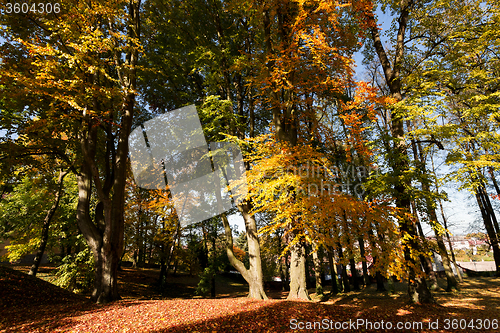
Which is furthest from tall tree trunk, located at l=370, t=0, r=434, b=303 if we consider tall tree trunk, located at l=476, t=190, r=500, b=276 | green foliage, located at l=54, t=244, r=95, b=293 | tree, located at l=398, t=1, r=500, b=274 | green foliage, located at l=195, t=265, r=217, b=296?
green foliage, located at l=54, t=244, r=95, b=293

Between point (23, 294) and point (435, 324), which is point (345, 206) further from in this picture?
point (23, 294)

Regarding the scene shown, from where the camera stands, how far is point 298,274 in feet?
28.5

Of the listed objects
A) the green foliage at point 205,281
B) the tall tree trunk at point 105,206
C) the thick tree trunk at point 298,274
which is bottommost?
the green foliage at point 205,281

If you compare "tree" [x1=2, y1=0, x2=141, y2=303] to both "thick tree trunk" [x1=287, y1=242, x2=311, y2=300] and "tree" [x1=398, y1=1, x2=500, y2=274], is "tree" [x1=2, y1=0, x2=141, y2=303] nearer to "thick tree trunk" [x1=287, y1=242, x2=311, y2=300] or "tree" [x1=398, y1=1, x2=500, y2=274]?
"thick tree trunk" [x1=287, y1=242, x2=311, y2=300]

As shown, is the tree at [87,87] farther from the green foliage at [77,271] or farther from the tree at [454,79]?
the tree at [454,79]

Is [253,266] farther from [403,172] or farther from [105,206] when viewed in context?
[403,172]

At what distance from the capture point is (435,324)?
616cm

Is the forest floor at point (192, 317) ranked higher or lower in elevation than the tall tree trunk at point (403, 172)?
lower

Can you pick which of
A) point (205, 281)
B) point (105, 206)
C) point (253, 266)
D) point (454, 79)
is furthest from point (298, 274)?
point (454, 79)

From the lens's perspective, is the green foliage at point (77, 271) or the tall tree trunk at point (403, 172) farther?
the green foliage at point (77, 271)

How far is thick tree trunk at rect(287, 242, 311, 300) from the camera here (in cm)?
853

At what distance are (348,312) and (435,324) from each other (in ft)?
7.29

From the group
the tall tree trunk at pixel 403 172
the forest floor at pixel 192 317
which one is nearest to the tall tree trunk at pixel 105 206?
the forest floor at pixel 192 317

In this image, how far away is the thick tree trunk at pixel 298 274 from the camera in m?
8.53
